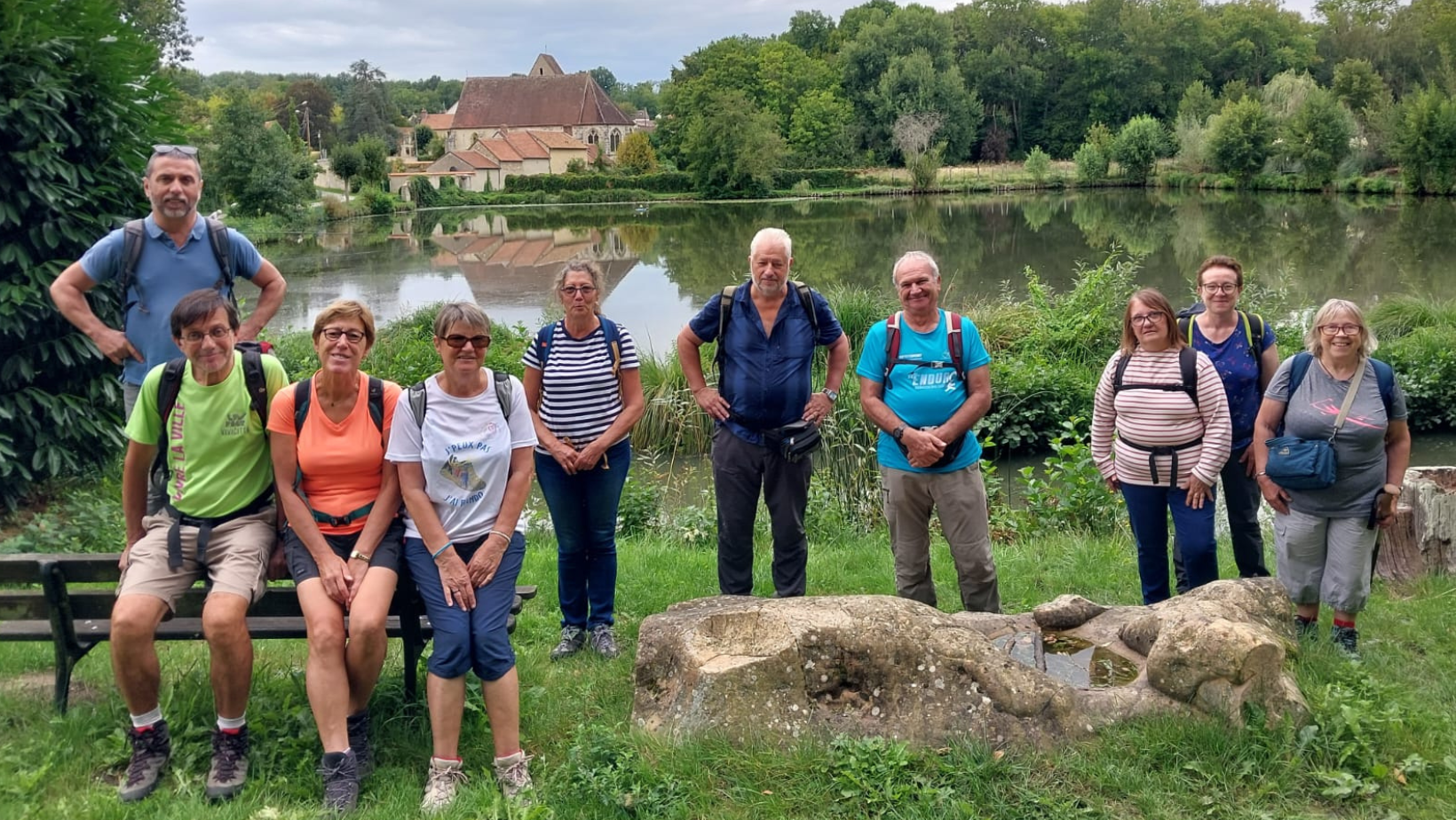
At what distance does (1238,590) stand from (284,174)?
42873mm

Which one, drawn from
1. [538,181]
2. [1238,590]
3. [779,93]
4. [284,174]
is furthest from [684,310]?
[779,93]

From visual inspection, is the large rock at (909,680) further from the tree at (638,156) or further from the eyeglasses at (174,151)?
the tree at (638,156)

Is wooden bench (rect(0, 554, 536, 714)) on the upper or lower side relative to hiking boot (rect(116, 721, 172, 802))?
upper

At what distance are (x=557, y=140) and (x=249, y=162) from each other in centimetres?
4220

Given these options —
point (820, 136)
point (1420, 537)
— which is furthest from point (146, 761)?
point (820, 136)

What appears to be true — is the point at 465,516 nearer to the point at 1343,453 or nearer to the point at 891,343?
the point at 891,343

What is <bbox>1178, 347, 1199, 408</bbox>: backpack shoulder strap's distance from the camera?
4602mm

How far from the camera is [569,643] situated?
4.67 metres

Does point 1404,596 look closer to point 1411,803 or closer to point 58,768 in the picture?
point 1411,803

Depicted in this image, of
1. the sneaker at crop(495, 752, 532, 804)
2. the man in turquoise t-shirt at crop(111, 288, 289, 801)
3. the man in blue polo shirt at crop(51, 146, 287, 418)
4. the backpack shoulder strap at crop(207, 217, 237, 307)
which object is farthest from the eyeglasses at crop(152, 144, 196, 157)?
the sneaker at crop(495, 752, 532, 804)

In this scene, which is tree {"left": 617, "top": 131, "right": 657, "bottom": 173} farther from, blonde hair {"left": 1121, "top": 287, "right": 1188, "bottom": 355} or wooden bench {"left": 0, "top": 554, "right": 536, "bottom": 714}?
wooden bench {"left": 0, "top": 554, "right": 536, "bottom": 714}

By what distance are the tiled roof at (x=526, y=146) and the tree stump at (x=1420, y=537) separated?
243 feet

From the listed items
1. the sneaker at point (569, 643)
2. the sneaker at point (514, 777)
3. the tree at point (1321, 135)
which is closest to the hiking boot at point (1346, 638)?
the sneaker at point (569, 643)

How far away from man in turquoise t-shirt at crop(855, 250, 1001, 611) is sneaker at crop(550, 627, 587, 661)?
1.52m
